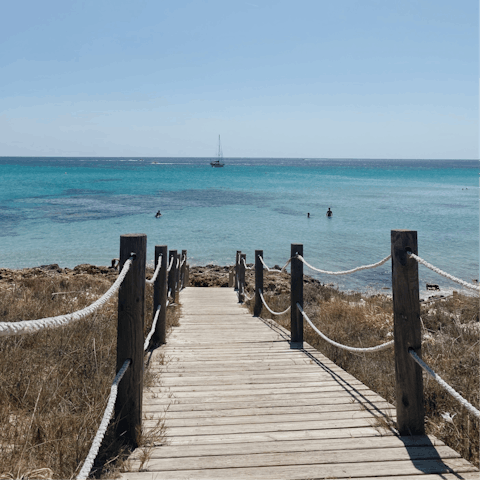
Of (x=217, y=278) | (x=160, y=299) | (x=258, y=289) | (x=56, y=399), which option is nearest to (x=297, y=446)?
(x=56, y=399)

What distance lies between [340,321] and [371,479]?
6.22 meters

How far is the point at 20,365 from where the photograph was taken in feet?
12.4

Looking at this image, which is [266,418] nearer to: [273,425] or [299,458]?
[273,425]

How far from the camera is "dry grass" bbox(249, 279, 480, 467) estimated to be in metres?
3.28

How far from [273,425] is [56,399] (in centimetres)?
174

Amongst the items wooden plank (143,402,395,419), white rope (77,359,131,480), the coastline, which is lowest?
the coastline

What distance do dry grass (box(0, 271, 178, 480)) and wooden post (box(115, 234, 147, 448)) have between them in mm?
134

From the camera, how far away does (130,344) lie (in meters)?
2.91

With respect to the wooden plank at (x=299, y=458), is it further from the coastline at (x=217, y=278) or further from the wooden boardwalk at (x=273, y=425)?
the coastline at (x=217, y=278)

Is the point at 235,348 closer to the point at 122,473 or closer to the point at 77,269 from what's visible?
the point at 122,473

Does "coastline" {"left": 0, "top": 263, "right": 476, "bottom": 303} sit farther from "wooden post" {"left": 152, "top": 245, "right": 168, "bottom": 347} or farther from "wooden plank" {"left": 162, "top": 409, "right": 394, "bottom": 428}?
"wooden plank" {"left": 162, "top": 409, "right": 394, "bottom": 428}

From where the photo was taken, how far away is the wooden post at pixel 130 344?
114 inches

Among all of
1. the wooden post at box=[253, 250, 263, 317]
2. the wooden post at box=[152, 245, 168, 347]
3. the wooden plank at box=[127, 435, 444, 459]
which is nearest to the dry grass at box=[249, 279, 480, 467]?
the wooden post at box=[253, 250, 263, 317]

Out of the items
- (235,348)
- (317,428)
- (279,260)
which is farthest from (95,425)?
(279,260)
